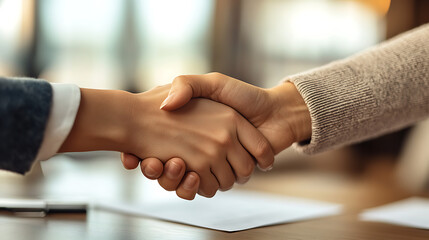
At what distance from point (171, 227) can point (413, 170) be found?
1780mm

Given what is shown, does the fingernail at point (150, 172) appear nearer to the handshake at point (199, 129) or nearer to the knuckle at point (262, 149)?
the handshake at point (199, 129)

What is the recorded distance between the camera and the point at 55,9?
477cm

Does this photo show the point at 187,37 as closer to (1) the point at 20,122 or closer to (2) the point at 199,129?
(2) the point at 199,129

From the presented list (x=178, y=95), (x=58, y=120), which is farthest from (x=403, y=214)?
(x=58, y=120)

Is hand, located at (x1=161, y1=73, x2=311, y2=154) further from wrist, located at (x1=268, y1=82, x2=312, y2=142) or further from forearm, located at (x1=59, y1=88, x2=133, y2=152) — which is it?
forearm, located at (x1=59, y1=88, x2=133, y2=152)

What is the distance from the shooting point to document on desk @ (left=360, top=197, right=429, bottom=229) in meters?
0.77

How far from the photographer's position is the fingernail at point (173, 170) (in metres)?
0.83

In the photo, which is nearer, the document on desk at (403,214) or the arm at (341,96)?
the document on desk at (403,214)

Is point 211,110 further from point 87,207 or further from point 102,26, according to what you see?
point 102,26

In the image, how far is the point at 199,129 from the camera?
0.90m

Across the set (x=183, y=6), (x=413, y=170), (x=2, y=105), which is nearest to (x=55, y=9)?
(x=183, y=6)

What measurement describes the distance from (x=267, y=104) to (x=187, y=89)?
178 mm

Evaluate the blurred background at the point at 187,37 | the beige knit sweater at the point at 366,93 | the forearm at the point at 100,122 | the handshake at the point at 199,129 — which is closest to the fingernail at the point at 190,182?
the handshake at the point at 199,129

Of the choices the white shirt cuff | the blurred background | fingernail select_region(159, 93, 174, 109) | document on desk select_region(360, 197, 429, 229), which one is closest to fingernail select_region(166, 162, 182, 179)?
fingernail select_region(159, 93, 174, 109)
